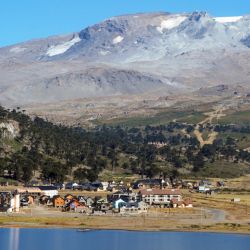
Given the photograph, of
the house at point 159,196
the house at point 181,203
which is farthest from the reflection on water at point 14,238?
the house at point 159,196

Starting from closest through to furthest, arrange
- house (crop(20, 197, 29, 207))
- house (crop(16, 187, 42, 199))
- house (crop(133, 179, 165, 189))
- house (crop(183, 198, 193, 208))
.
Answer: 1. house (crop(20, 197, 29, 207))
2. house (crop(183, 198, 193, 208))
3. house (crop(16, 187, 42, 199))
4. house (crop(133, 179, 165, 189))

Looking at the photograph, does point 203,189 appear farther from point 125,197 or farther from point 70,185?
point 125,197

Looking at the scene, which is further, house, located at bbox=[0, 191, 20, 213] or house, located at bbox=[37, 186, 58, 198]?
house, located at bbox=[37, 186, 58, 198]

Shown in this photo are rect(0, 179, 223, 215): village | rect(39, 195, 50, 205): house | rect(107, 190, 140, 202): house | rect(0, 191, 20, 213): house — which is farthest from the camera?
rect(39, 195, 50, 205): house

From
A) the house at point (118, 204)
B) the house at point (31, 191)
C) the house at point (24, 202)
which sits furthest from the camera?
the house at point (31, 191)

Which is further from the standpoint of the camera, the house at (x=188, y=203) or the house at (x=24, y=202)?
the house at (x=188, y=203)

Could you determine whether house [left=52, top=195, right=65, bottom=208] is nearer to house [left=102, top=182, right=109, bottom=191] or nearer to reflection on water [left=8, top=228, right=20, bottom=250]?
house [left=102, top=182, right=109, bottom=191]

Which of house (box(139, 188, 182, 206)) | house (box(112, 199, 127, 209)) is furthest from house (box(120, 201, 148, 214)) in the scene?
house (box(139, 188, 182, 206))

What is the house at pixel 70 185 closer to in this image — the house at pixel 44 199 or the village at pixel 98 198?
the village at pixel 98 198
